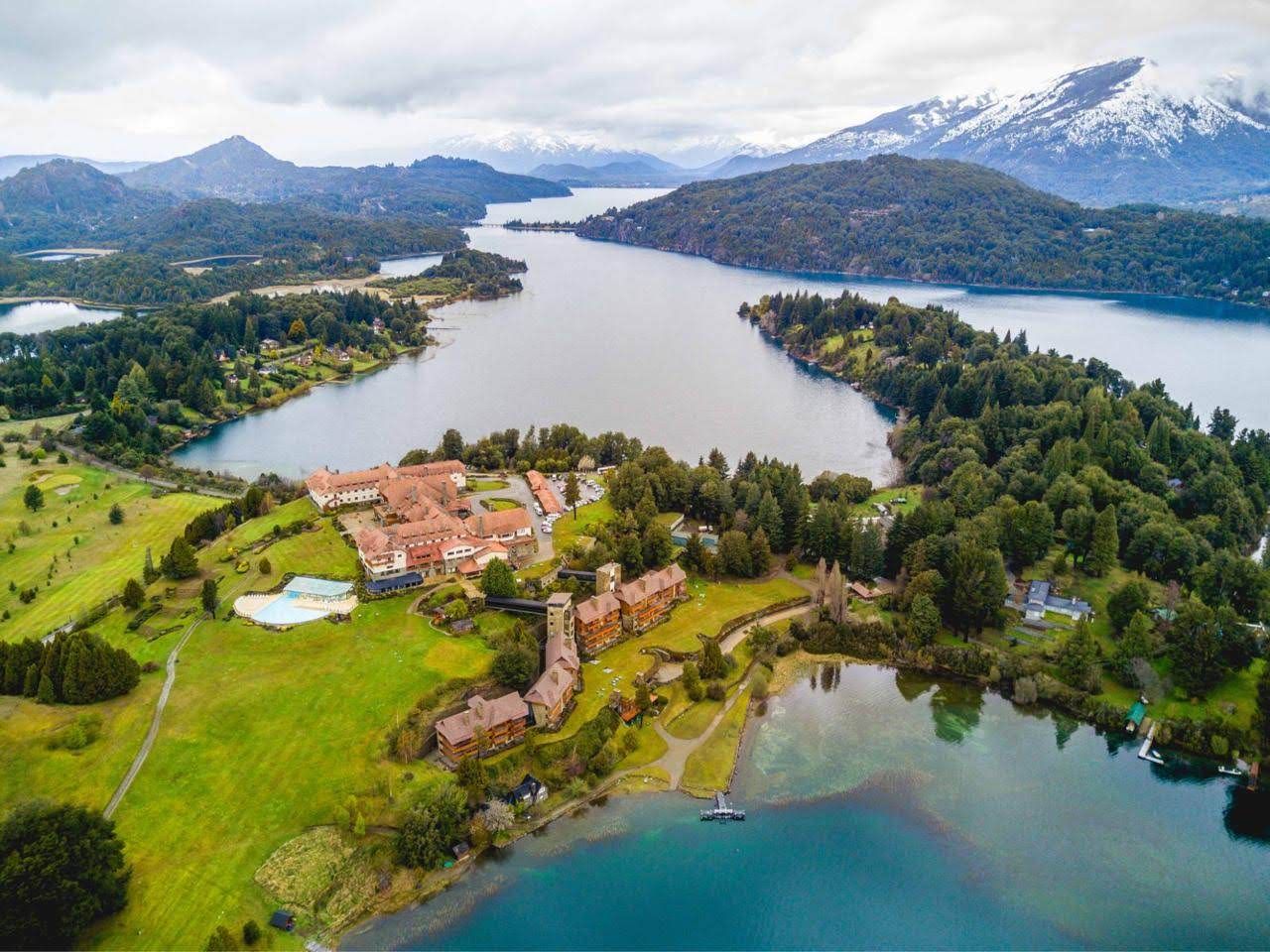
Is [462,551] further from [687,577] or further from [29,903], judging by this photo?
[29,903]

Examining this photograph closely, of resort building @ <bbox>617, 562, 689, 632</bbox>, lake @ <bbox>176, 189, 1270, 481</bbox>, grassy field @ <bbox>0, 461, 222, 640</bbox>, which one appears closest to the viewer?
resort building @ <bbox>617, 562, 689, 632</bbox>

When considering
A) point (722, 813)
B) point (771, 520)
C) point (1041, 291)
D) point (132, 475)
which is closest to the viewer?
point (722, 813)

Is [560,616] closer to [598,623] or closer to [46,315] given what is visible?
[598,623]

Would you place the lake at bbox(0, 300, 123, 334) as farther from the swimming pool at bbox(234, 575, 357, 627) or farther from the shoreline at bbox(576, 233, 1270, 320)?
the shoreline at bbox(576, 233, 1270, 320)

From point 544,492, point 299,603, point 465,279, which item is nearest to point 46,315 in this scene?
point 465,279

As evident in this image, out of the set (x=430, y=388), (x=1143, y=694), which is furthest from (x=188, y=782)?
(x=430, y=388)

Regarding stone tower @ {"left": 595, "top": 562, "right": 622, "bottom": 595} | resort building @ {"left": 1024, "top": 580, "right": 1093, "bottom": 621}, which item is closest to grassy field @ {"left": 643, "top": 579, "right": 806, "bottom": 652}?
stone tower @ {"left": 595, "top": 562, "right": 622, "bottom": 595}
